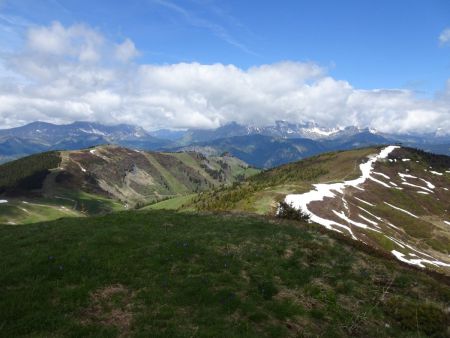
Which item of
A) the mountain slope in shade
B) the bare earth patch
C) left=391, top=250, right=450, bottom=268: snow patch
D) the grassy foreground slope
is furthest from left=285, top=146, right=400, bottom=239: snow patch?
the bare earth patch

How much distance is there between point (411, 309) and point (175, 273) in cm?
1459

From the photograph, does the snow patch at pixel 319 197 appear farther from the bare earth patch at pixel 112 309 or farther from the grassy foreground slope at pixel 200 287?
the bare earth patch at pixel 112 309

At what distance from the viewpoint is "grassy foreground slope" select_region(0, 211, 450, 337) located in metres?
17.6

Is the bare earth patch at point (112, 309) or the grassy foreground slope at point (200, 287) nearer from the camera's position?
the bare earth patch at point (112, 309)

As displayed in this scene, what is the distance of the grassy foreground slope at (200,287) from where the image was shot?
1756 centimetres

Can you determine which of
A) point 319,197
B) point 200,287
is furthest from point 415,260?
point 200,287

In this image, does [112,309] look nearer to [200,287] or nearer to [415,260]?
[200,287]

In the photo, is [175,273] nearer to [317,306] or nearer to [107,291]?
[107,291]

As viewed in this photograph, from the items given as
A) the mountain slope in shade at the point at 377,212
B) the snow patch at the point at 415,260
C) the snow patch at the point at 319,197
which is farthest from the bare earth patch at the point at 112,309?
the snow patch at the point at 415,260

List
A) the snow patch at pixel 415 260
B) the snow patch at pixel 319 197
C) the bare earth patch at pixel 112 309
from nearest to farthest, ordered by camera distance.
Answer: the bare earth patch at pixel 112 309 → the snow patch at pixel 415 260 → the snow patch at pixel 319 197

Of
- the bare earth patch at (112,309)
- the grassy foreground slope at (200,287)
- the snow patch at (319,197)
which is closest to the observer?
the bare earth patch at (112,309)

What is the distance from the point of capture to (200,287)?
71.3 ft

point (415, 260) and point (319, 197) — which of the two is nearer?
point (415, 260)

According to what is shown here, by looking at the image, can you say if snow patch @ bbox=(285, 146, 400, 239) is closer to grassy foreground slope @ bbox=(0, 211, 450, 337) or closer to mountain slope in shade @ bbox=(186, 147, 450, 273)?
mountain slope in shade @ bbox=(186, 147, 450, 273)
